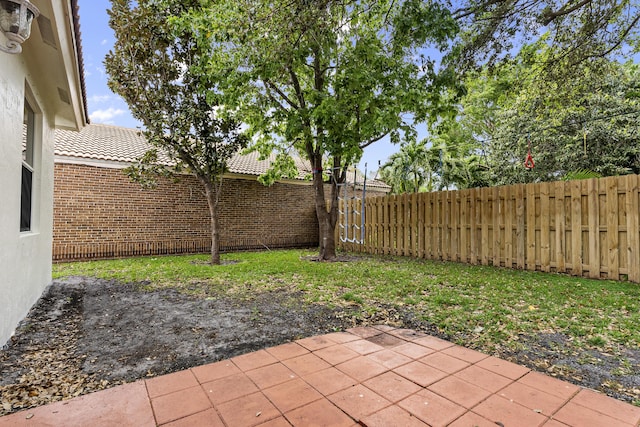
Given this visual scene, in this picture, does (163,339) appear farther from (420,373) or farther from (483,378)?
(483,378)

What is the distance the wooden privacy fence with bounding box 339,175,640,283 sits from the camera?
5398 millimetres

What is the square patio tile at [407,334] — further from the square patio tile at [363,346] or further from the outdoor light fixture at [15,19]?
Result: the outdoor light fixture at [15,19]

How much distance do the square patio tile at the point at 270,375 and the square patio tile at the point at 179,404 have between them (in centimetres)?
36

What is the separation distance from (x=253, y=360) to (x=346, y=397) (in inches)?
35.6

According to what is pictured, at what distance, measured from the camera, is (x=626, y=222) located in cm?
532

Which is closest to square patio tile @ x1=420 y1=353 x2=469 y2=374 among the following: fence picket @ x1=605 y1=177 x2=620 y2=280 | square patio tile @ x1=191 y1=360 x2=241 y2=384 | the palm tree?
square patio tile @ x1=191 y1=360 x2=241 y2=384

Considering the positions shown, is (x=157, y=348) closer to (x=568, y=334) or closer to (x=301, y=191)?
(x=568, y=334)

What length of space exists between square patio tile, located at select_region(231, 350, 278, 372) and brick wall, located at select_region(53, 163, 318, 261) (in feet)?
27.8

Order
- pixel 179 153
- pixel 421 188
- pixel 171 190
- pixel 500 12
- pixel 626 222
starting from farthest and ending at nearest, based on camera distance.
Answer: pixel 421 188, pixel 171 190, pixel 179 153, pixel 500 12, pixel 626 222

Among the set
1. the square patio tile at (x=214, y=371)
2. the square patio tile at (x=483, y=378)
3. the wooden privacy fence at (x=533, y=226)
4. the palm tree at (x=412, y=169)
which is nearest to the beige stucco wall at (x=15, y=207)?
the square patio tile at (x=214, y=371)

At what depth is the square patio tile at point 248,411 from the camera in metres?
1.83

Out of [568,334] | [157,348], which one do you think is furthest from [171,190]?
[568,334]

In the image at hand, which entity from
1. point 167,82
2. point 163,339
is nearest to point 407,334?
point 163,339

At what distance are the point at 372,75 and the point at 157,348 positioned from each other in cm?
595
